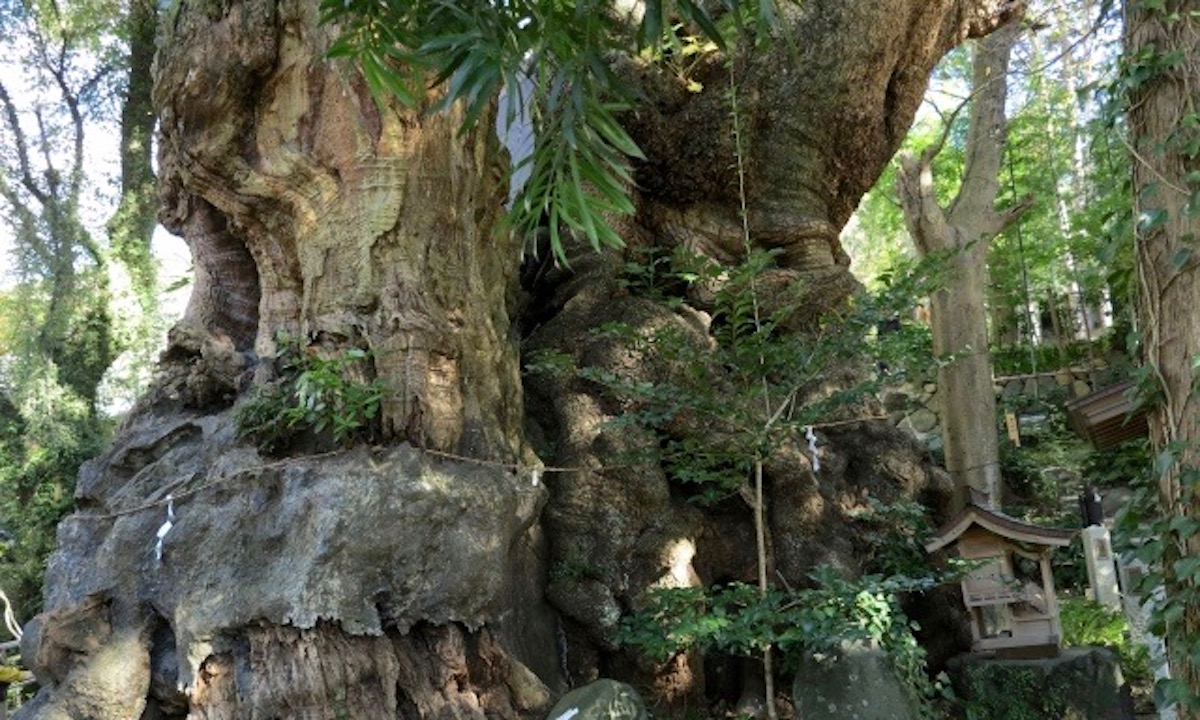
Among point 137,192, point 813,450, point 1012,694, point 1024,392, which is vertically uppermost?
A: point 137,192

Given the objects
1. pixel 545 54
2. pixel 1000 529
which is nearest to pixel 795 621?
pixel 1000 529

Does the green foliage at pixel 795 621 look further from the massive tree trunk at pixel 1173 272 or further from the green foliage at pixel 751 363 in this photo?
the massive tree trunk at pixel 1173 272

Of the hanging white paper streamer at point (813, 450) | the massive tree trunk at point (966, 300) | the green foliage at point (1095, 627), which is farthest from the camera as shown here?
the massive tree trunk at point (966, 300)

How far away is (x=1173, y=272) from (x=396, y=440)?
3312 millimetres

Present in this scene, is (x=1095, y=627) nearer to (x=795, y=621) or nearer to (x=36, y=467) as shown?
(x=795, y=621)

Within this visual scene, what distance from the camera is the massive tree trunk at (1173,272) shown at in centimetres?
232

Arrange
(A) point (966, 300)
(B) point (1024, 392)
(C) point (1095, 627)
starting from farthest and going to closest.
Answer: (B) point (1024, 392)
(A) point (966, 300)
(C) point (1095, 627)

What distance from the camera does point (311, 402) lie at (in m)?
4.46

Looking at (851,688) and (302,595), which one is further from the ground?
(302,595)

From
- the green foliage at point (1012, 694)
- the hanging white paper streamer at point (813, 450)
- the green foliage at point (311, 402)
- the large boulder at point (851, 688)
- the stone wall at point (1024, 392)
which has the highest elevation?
the stone wall at point (1024, 392)

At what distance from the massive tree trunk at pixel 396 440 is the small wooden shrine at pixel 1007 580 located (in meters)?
0.68

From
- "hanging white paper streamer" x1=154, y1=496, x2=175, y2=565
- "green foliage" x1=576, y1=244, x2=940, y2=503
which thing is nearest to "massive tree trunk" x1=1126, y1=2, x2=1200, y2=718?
"green foliage" x1=576, y1=244, x2=940, y2=503

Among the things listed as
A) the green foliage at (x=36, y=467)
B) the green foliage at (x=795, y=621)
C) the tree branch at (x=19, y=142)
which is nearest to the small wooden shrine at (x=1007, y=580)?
the green foliage at (x=795, y=621)

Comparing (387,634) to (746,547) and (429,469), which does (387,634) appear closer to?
(429,469)
